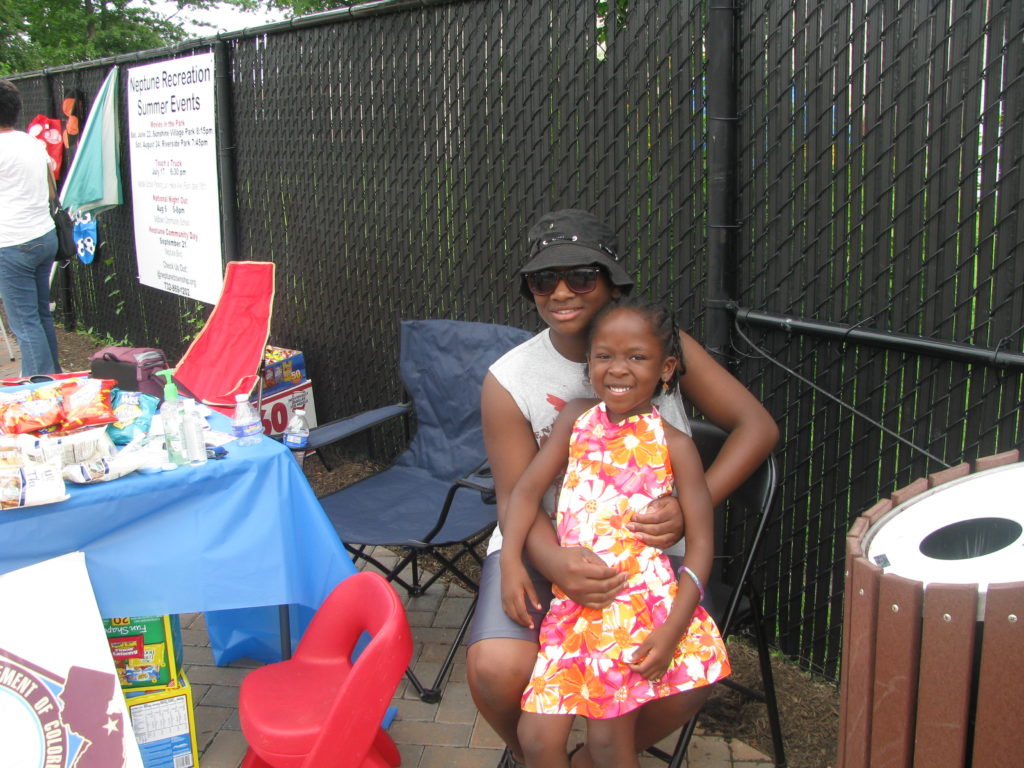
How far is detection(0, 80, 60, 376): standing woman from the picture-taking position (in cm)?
513

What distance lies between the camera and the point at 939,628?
1.40m

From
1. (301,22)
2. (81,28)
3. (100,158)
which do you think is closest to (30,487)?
(301,22)

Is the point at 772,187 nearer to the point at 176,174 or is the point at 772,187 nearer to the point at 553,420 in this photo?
the point at 553,420

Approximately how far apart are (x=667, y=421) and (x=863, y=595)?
78cm

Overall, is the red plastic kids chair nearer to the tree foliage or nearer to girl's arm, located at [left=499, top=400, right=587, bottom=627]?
girl's arm, located at [left=499, top=400, right=587, bottom=627]

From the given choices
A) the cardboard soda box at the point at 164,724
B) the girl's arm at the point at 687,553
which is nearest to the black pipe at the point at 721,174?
→ the girl's arm at the point at 687,553

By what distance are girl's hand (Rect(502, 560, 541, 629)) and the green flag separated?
6064 millimetres

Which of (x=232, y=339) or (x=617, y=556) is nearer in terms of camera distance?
(x=617, y=556)

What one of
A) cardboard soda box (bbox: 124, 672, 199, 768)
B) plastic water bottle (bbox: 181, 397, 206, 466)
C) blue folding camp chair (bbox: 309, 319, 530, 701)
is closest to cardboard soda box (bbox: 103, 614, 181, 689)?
cardboard soda box (bbox: 124, 672, 199, 768)

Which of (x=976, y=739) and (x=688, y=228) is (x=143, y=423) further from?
(x=976, y=739)

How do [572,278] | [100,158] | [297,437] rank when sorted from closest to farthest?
[572,278] < [297,437] < [100,158]

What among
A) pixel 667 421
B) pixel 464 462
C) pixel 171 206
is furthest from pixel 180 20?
pixel 667 421

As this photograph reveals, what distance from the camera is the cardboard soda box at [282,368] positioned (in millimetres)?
5059

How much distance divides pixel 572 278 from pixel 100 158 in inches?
232
